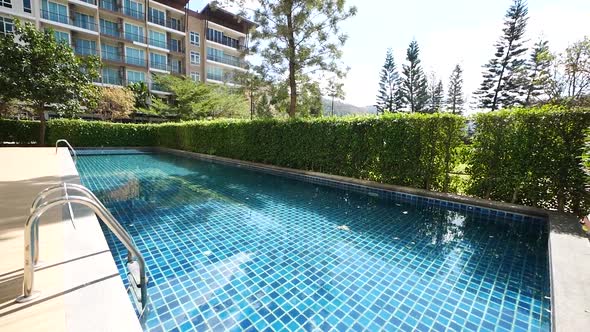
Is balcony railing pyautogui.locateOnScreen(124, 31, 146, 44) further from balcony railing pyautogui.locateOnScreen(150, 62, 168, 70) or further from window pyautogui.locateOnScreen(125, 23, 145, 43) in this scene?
balcony railing pyautogui.locateOnScreen(150, 62, 168, 70)

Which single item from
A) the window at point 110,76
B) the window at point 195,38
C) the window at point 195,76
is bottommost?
the window at point 110,76

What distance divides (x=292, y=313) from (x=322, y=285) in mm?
536

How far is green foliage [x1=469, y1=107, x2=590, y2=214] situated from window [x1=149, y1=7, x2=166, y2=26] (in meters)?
Answer: 34.8

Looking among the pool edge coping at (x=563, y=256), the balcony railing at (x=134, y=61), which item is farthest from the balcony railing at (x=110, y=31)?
the pool edge coping at (x=563, y=256)

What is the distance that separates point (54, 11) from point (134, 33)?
6523 mm

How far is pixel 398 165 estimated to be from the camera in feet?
22.8

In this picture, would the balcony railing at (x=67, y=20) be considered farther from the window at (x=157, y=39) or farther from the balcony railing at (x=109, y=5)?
the window at (x=157, y=39)

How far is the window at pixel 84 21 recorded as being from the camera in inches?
968

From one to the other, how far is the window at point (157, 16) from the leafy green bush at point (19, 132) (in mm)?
19474

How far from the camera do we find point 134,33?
Answer: 92.9 feet

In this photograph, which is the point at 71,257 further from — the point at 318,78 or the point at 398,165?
the point at 318,78

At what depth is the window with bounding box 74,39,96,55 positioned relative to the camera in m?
24.9

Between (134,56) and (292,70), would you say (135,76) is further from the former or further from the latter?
(292,70)

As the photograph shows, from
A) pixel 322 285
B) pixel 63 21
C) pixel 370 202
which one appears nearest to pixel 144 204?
pixel 322 285
